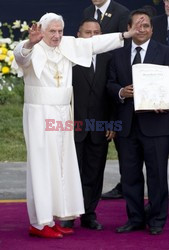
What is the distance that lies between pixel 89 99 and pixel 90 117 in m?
0.16

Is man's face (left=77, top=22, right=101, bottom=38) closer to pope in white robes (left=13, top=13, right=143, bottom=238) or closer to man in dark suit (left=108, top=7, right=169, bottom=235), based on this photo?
pope in white robes (left=13, top=13, right=143, bottom=238)

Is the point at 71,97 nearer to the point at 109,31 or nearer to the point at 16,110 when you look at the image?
the point at 109,31

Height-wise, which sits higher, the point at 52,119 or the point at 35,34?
the point at 35,34

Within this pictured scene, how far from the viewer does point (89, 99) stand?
31.0ft

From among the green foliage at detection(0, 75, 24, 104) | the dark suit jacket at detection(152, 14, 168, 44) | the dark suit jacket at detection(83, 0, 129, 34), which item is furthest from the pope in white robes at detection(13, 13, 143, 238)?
the green foliage at detection(0, 75, 24, 104)

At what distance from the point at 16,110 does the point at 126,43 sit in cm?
551

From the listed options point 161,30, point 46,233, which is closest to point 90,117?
point 46,233

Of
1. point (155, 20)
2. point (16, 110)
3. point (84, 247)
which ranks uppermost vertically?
point (155, 20)

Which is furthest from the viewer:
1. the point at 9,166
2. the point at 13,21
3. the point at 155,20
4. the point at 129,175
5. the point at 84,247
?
the point at 13,21

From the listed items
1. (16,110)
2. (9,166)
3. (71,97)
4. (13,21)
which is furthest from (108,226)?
(13,21)

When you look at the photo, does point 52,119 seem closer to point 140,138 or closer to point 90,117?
point 90,117

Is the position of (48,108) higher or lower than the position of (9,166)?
higher

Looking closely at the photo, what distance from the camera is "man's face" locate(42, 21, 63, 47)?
891 cm

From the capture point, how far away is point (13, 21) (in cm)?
1639
